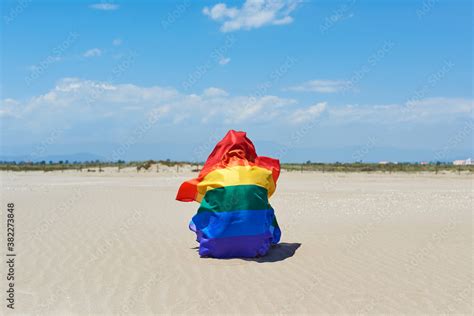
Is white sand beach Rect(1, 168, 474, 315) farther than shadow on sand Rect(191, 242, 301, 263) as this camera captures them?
No

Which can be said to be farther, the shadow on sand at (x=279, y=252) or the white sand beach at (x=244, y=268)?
the shadow on sand at (x=279, y=252)

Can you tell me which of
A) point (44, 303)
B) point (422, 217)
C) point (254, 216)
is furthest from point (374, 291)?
point (422, 217)

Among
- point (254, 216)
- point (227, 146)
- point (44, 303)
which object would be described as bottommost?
point (44, 303)

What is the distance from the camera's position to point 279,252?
10.3 m

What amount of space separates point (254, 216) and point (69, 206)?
10715mm

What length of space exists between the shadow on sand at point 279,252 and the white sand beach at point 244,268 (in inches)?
0.8

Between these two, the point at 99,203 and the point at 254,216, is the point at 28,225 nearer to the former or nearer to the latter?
the point at 99,203

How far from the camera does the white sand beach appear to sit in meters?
7.07

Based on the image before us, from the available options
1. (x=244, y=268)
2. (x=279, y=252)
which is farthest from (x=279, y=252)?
(x=244, y=268)

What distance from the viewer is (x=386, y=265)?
30.7 ft

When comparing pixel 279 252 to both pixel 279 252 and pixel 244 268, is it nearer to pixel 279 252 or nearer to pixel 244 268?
pixel 279 252

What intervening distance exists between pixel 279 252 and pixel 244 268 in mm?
1617

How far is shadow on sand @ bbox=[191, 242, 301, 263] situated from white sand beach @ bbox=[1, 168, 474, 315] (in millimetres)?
21

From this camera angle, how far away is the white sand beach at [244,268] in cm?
707
